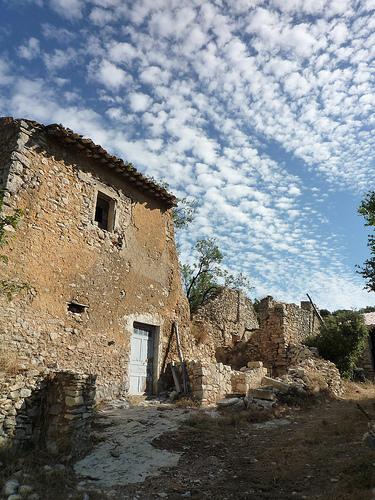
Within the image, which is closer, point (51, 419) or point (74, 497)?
point (74, 497)

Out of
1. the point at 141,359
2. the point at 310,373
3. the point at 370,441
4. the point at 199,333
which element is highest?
the point at 199,333

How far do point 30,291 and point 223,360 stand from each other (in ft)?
32.0

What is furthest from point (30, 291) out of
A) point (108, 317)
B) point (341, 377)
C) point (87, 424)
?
point (341, 377)

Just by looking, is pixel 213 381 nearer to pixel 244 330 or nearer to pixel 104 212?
pixel 104 212

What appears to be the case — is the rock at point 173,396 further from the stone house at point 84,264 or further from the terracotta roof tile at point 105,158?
the terracotta roof tile at point 105,158

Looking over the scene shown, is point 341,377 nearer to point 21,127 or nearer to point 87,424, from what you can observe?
point 87,424

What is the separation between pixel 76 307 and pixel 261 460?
16.1 ft

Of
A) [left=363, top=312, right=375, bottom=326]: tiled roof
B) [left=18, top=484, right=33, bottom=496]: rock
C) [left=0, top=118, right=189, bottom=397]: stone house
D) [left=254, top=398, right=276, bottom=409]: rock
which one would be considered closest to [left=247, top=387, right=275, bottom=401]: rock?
[left=254, top=398, right=276, bottom=409]: rock

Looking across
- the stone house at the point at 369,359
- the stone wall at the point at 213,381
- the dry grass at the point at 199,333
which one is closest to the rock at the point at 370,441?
the stone wall at the point at 213,381

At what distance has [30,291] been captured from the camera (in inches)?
288

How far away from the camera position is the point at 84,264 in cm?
859

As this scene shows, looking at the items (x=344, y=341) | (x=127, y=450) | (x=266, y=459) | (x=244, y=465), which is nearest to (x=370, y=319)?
(x=344, y=341)

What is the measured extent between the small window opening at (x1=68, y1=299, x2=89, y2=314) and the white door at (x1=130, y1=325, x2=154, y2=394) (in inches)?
73.6

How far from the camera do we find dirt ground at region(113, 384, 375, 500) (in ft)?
15.3
